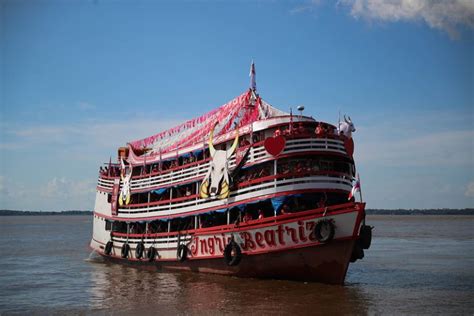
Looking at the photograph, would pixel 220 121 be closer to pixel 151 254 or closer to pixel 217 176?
pixel 217 176

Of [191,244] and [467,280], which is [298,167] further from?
[467,280]

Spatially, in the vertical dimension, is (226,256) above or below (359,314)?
above

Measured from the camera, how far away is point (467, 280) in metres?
20.3

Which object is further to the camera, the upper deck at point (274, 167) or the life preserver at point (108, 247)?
the life preserver at point (108, 247)

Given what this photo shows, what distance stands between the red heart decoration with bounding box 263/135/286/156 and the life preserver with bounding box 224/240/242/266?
12.9 ft

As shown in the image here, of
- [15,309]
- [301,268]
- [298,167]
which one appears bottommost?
[15,309]

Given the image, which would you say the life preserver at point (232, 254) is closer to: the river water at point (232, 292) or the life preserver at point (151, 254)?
the river water at point (232, 292)

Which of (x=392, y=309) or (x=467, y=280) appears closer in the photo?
(x=392, y=309)

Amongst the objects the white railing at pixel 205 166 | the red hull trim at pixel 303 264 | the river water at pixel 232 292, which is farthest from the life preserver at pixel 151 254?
the red hull trim at pixel 303 264

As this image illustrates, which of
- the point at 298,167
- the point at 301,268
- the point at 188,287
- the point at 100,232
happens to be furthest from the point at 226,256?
the point at 100,232

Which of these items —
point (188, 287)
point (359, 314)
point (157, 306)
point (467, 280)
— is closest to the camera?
point (359, 314)

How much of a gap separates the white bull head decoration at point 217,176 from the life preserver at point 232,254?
2.05 metres

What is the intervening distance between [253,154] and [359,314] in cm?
756

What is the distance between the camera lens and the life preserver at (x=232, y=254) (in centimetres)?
1864
